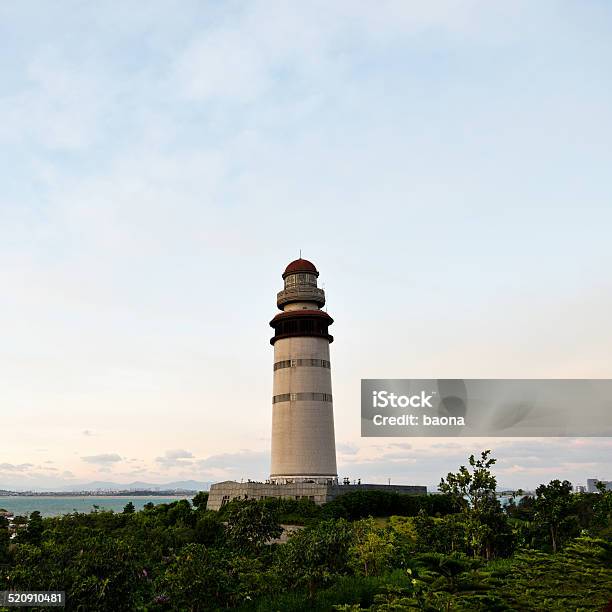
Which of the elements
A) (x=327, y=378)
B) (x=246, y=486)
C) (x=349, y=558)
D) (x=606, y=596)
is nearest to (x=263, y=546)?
(x=349, y=558)

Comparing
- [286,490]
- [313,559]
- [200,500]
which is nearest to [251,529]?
[313,559]

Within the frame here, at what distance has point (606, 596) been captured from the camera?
18.8 metres

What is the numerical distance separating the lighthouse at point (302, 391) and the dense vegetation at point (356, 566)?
17.1 meters

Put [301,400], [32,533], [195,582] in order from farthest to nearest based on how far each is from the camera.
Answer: [301,400]
[32,533]
[195,582]

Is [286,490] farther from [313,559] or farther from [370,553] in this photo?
[313,559]

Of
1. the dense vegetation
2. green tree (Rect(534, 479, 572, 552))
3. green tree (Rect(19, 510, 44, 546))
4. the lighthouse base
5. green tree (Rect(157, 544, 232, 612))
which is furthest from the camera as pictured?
the lighthouse base

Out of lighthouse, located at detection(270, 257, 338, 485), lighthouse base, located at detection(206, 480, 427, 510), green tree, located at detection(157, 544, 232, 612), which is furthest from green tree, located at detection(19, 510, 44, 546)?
green tree, located at detection(157, 544, 232, 612)

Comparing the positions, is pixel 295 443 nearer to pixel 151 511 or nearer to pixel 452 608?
pixel 151 511

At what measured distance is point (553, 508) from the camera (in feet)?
120

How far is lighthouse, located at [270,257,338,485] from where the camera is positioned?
6000 centimetres

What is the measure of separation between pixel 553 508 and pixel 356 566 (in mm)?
14163

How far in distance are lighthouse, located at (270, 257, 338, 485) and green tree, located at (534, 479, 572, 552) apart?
948 inches

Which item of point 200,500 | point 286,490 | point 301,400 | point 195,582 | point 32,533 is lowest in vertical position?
point 32,533

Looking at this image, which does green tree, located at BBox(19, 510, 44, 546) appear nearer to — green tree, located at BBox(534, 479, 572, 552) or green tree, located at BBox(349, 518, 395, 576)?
green tree, located at BBox(349, 518, 395, 576)
